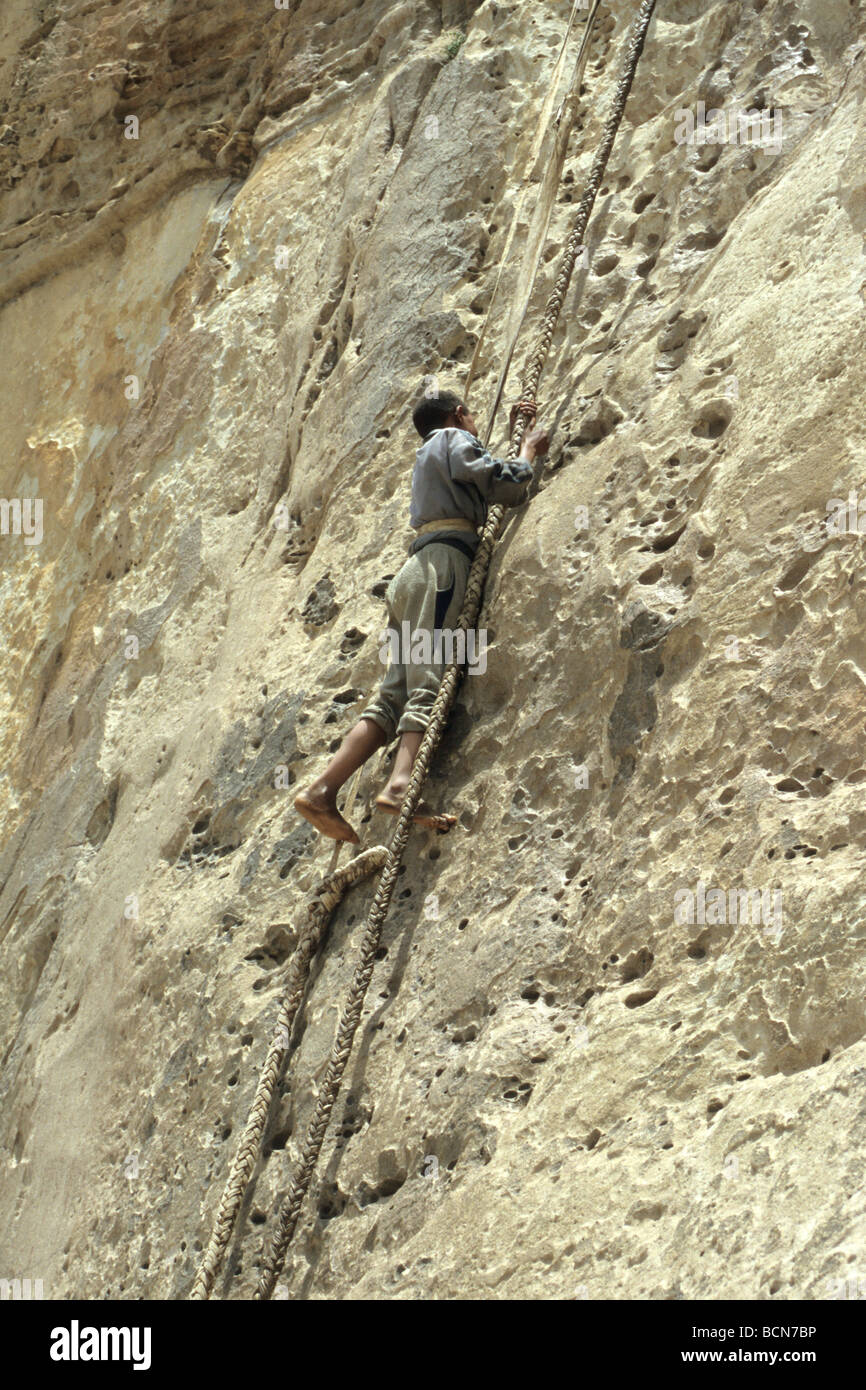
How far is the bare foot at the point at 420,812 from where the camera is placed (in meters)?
4.59

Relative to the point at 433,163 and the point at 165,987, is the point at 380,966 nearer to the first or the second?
the point at 165,987

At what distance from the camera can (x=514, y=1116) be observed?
3.88 meters

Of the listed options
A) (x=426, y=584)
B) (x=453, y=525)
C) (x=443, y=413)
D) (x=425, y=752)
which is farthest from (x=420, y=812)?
(x=443, y=413)

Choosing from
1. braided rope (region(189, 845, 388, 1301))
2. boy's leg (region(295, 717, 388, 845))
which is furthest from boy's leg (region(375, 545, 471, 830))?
braided rope (region(189, 845, 388, 1301))

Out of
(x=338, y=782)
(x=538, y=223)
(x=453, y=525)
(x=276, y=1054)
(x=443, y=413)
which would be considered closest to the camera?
(x=276, y=1054)

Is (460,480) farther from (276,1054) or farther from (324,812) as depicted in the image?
(276,1054)

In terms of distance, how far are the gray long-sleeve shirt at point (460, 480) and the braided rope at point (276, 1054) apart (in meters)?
1.10

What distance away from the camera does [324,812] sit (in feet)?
15.7

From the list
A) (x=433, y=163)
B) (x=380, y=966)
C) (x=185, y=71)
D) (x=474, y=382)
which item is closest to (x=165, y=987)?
(x=380, y=966)

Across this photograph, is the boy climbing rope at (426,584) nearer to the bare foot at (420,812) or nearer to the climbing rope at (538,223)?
the bare foot at (420,812)

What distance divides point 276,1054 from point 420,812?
0.81m

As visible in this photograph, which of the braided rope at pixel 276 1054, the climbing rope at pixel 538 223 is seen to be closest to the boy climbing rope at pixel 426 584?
the braided rope at pixel 276 1054

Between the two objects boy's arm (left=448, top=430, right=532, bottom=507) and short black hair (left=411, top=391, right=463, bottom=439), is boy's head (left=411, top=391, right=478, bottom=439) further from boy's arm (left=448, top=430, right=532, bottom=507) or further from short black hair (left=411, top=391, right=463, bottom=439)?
boy's arm (left=448, top=430, right=532, bottom=507)

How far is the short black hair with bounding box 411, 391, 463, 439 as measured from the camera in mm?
5281
